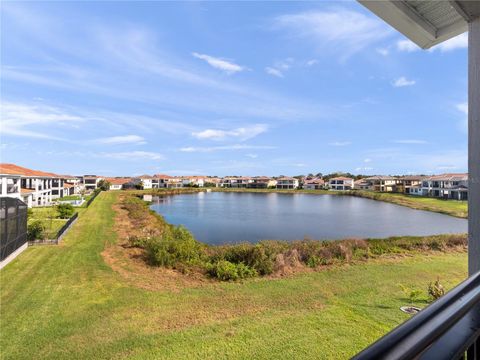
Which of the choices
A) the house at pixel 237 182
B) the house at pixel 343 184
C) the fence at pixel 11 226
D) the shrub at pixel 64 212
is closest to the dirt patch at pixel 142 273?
the fence at pixel 11 226

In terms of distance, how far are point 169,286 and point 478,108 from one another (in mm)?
6762

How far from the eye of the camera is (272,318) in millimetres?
5031

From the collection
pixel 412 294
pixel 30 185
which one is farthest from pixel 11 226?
pixel 30 185

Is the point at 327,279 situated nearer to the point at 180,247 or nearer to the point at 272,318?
the point at 272,318

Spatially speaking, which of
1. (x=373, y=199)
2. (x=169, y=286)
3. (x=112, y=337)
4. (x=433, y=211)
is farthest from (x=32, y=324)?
(x=373, y=199)

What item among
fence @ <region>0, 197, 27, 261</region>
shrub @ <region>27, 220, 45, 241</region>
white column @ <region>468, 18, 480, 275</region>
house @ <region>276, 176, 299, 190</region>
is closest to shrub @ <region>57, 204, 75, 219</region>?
shrub @ <region>27, 220, 45, 241</region>

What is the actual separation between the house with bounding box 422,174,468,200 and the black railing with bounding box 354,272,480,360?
141ft

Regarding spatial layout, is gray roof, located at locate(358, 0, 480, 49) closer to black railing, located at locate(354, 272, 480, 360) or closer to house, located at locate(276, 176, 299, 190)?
black railing, located at locate(354, 272, 480, 360)

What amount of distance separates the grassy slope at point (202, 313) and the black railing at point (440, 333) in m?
3.90

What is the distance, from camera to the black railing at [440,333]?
0.43m

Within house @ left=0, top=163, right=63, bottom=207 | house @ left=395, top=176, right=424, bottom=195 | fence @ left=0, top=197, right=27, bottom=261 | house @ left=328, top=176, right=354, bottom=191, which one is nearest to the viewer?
fence @ left=0, top=197, right=27, bottom=261

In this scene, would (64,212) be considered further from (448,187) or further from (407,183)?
(407,183)

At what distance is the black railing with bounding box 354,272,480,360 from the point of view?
429 mm

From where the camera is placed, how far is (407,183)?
163 feet
